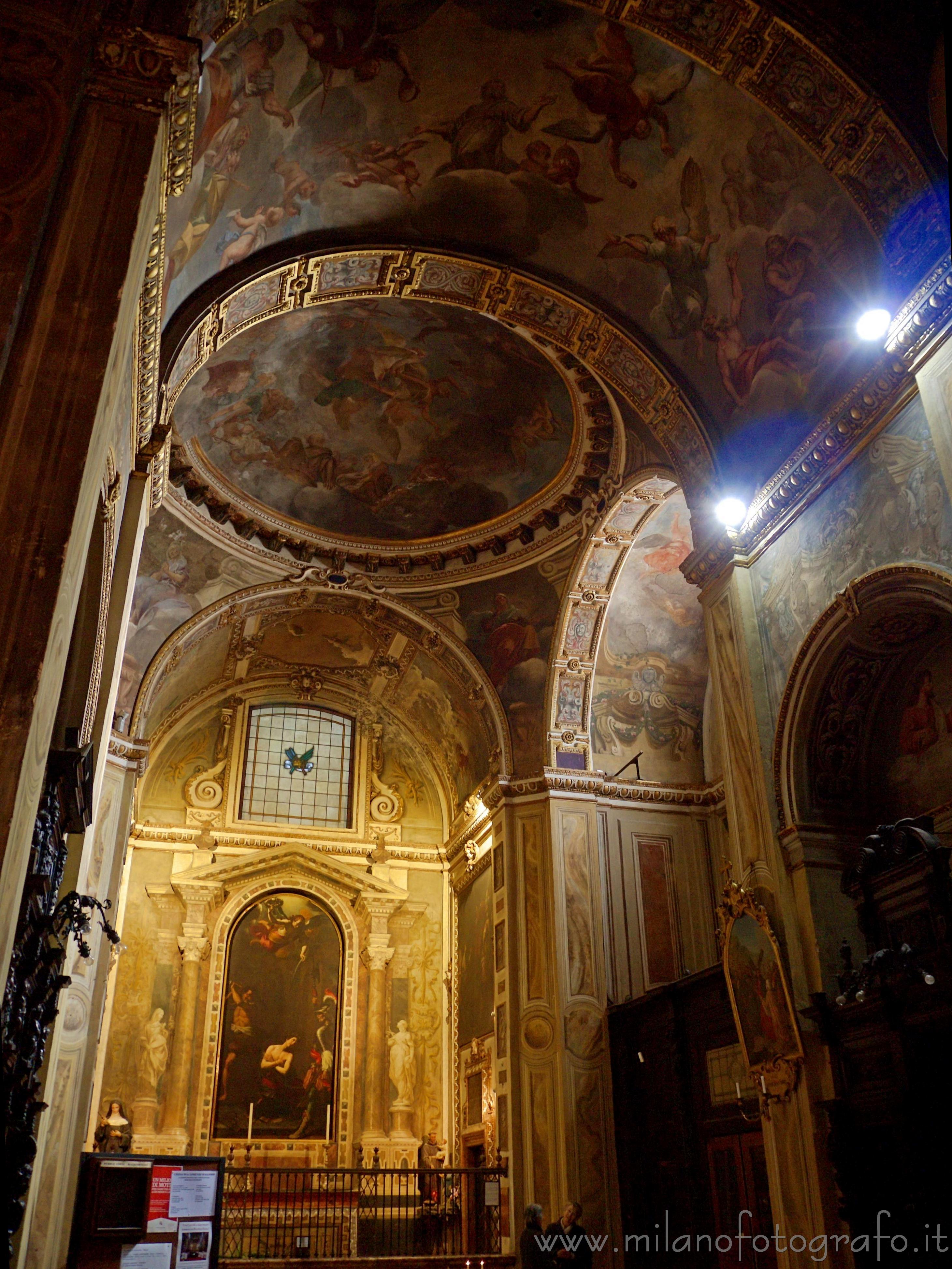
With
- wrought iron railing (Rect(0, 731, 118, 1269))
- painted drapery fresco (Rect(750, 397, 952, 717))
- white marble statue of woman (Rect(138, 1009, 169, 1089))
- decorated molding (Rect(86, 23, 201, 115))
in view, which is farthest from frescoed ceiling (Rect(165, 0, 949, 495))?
white marble statue of woman (Rect(138, 1009, 169, 1089))

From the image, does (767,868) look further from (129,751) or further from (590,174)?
(129,751)

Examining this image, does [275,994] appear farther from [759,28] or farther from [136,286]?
[759,28]

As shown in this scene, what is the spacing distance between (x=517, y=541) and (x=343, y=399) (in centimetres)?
386

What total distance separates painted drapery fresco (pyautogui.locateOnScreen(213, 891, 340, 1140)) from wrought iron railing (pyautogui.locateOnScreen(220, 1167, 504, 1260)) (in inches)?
46.7

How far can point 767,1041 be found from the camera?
33.2 feet

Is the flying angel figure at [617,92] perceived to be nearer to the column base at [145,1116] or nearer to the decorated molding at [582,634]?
the decorated molding at [582,634]

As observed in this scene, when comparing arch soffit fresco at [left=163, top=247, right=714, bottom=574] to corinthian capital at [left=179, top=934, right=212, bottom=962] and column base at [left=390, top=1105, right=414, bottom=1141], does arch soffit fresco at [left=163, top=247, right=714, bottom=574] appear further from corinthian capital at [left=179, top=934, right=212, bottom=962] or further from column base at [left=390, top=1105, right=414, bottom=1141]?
column base at [left=390, top=1105, right=414, bottom=1141]

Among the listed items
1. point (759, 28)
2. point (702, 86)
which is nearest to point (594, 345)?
point (702, 86)

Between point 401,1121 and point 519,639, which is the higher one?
point 519,639

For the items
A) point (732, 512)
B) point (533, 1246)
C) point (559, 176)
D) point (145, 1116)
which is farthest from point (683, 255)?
point (145, 1116)

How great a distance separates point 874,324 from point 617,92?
406 cm

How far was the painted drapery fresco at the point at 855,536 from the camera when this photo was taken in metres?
9.09

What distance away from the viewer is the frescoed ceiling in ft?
33.2

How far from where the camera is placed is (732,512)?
1210cm
